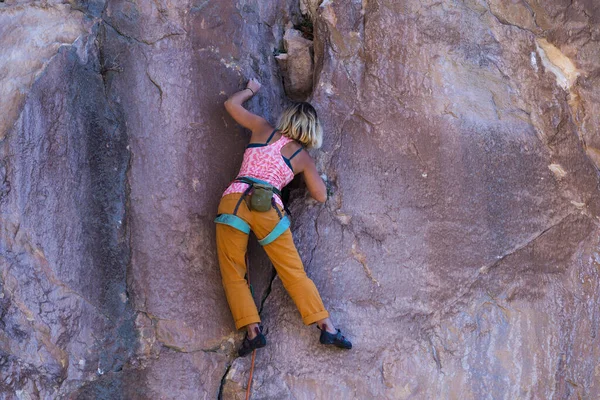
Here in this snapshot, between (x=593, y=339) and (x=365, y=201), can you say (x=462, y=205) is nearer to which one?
(x=365, y=201)

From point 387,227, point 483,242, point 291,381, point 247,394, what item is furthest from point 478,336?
point 247,394

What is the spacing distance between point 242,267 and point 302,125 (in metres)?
0.83

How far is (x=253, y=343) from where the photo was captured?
3.57 meters

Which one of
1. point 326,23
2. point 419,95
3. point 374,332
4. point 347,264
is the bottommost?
point 374,332

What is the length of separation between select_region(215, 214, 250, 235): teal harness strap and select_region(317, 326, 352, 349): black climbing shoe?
679mm

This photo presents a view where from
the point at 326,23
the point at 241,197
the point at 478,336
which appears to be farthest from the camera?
the point at 326,23

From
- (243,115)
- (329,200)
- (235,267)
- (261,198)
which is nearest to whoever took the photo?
(261,198)

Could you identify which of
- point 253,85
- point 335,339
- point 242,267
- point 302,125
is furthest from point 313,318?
point 253,85

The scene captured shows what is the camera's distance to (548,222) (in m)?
4.08

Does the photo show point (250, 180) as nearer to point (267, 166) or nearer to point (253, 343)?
point (267, 166)

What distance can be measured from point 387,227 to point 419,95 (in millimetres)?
826

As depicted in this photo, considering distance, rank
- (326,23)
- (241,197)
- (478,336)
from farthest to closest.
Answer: (326,23) → (478,336) → (241,197)

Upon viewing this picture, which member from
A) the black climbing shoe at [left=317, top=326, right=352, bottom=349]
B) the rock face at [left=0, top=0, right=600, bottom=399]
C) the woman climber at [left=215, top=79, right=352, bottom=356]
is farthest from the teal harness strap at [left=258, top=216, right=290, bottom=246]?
the black climbing shoe at [left=317, top=326, right=352, bottom=349]

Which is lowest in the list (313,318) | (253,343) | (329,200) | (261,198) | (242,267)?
(253,343)
